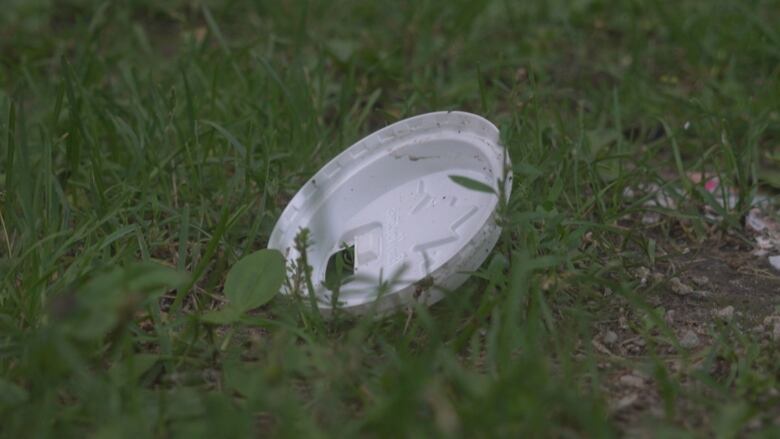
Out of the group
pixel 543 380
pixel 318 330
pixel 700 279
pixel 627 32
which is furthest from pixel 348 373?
pixel 627 32

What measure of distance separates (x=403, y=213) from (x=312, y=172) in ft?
1.85

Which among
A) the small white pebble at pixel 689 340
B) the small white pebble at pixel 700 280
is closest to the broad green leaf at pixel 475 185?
the small white pebble at pixel 689 340

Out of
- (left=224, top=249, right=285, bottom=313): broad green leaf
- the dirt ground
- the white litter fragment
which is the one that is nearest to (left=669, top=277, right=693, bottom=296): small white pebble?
the dirt ground

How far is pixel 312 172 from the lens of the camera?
2.74 metres

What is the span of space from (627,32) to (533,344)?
7.14 ft

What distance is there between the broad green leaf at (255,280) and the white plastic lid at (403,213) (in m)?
0.10

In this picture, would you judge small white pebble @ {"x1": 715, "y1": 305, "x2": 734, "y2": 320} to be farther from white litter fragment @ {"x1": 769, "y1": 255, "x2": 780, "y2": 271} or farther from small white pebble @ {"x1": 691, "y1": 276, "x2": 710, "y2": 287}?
white litter fragment @ {"x1": 769, "y1": 255, "x2": 780, "y2": 271}

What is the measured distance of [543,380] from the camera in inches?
63.2

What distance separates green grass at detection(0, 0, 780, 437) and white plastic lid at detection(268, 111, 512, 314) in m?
0.08

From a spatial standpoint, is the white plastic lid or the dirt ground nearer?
the dirt ground

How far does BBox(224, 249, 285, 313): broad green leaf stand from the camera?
2053 mm

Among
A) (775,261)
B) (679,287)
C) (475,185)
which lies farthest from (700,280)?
(475,185)

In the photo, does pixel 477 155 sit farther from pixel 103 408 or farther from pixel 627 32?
pixel 627 32

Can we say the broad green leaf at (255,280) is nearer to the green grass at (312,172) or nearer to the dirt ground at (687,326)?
the green grass at (312,172)
